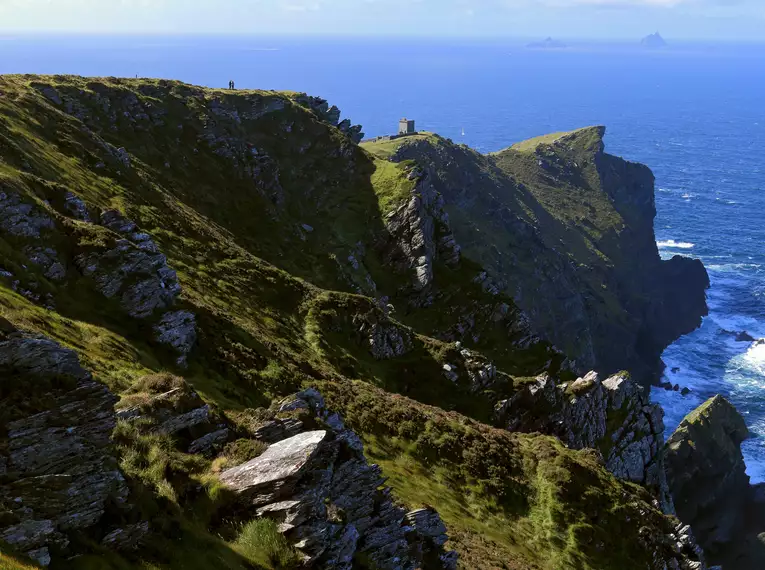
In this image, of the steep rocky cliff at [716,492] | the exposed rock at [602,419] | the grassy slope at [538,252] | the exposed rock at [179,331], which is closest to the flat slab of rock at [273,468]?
the exposed rock at [179,331]

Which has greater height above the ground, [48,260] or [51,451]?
[48,260]

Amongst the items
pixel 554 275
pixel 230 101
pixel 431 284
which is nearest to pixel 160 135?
pixel 230 101

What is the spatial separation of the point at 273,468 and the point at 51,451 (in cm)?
596

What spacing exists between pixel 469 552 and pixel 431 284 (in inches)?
2005

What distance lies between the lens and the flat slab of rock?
52.7ft

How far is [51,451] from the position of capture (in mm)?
12953

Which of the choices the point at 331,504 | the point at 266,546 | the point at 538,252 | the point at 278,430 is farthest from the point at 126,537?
the point at 538,252

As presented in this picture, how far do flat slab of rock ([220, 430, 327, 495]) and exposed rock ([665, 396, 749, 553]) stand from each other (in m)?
80.9

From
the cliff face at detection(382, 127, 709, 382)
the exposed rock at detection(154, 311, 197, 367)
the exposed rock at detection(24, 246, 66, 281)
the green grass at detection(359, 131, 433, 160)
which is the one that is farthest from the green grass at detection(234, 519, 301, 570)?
the green grass at detection(359, 131, 433, 160)

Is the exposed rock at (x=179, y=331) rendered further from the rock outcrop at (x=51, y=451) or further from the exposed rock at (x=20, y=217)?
the rock outcrop at (x=51, y=451)

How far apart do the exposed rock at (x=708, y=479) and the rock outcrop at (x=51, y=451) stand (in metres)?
86.6

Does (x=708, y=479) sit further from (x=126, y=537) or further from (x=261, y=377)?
(x=126, y=537)

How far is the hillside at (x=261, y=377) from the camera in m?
14.0

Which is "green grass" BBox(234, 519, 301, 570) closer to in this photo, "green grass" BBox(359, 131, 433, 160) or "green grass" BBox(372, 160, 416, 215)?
"green grass" BBox(372, 160, 416, 215)
